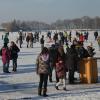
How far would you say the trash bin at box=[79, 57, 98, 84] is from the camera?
14906mm

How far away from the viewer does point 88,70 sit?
14945mm

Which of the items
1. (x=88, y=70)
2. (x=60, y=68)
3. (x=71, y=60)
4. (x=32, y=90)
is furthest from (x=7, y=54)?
(x=60, y=68)

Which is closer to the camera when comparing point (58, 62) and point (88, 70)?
point (58, 62)

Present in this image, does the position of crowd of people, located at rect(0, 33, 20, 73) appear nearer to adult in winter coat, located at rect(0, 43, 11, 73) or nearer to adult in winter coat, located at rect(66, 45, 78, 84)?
adult in winter coat, located at rect(0, 43, 11, 73)

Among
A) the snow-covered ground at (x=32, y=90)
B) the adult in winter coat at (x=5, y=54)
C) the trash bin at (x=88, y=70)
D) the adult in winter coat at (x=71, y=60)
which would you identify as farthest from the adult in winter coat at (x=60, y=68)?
the adult in winter coat at (x=5, y=54)

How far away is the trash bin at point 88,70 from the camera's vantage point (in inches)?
587

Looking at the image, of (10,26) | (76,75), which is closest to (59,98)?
(76,75)

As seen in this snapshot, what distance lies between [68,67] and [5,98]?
11.6 ft

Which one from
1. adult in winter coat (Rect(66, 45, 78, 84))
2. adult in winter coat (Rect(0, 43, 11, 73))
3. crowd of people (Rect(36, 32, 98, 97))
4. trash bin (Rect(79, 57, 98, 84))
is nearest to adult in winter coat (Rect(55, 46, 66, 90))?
crowd of people (Rect(36, 32, 98, 97))

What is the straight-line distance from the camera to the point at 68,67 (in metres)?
14.9

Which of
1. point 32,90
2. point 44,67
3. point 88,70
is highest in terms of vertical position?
point 44,67

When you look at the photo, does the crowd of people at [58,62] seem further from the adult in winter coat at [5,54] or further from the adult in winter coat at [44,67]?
the adult in winter coat at [5,54]

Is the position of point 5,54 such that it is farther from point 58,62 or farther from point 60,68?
point 60,68

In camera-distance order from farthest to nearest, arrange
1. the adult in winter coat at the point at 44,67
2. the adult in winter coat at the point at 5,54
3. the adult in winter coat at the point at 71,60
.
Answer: the adult in winter coat at the point at 5,54
the adult in winter coat at the point at 71,60
the adult in winter coat at the point at 44,67
